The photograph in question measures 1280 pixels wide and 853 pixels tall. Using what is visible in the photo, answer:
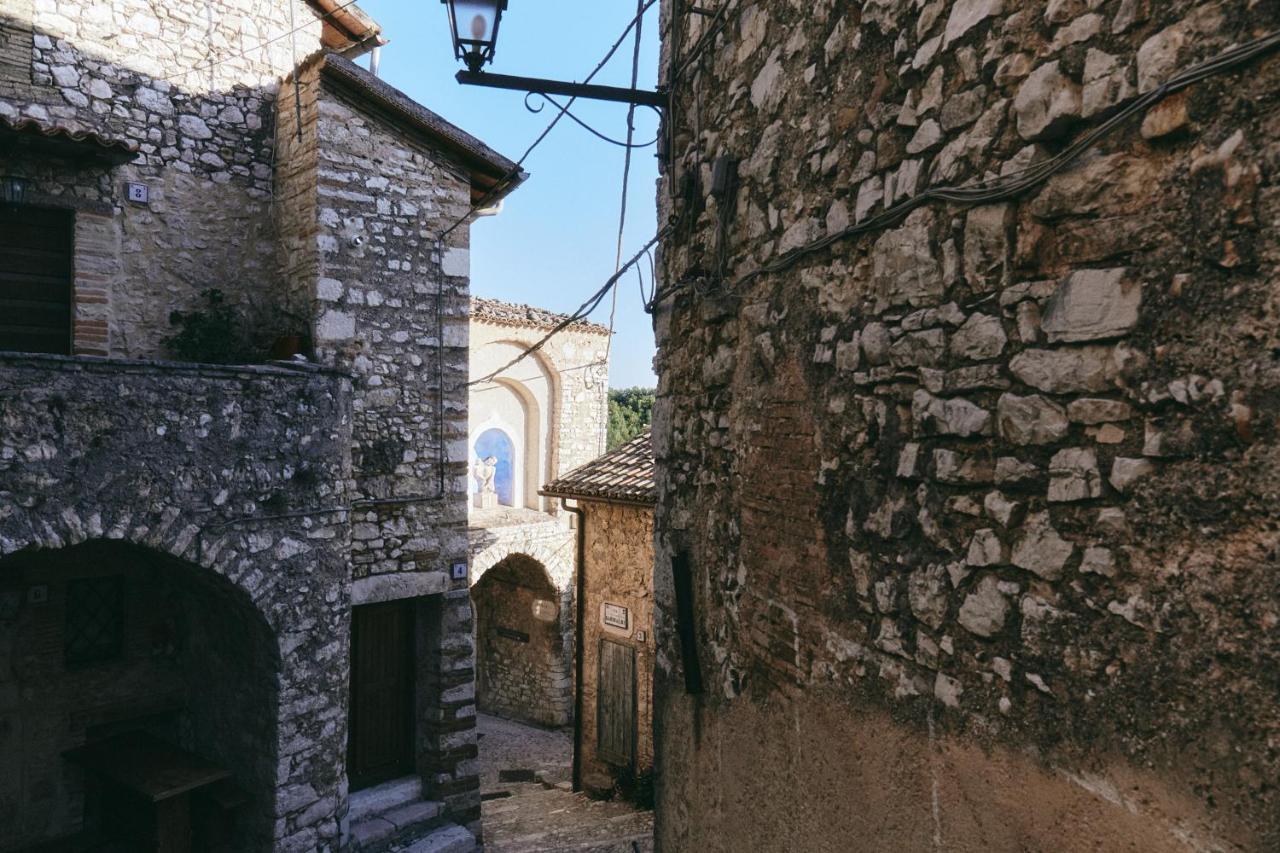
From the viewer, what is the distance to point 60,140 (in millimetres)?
5879

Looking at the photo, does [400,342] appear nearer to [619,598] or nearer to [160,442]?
[160,442]

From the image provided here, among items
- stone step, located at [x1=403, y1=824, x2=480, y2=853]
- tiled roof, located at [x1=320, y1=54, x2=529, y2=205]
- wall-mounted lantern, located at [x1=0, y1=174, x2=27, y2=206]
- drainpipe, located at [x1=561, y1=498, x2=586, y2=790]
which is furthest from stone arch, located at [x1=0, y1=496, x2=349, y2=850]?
drainpipe, located at [x1=561, y1=498, x2=586, y2=790]

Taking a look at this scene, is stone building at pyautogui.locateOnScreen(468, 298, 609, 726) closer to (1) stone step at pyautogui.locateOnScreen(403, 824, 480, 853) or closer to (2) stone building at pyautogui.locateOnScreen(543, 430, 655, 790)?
(2) stone building at pyautogui.locateOnScreen(543, 430, 655, 790)

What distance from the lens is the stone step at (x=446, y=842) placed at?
23.8 feet

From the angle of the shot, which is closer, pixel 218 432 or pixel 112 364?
pixel 112 364

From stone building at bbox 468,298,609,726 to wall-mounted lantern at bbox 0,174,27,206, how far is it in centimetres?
686

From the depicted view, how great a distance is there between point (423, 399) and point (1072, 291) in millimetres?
6610

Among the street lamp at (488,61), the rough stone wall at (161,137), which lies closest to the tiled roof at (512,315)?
the rough stone wall at (161,137)

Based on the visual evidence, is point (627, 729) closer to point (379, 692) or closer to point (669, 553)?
point (379, 692)

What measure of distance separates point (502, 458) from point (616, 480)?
6.10 m

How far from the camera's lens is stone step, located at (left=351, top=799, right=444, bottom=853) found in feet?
23.1

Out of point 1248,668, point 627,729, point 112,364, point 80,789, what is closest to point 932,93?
point 1248,668

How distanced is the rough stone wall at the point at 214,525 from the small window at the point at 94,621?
197mm

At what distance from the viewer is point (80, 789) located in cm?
641
